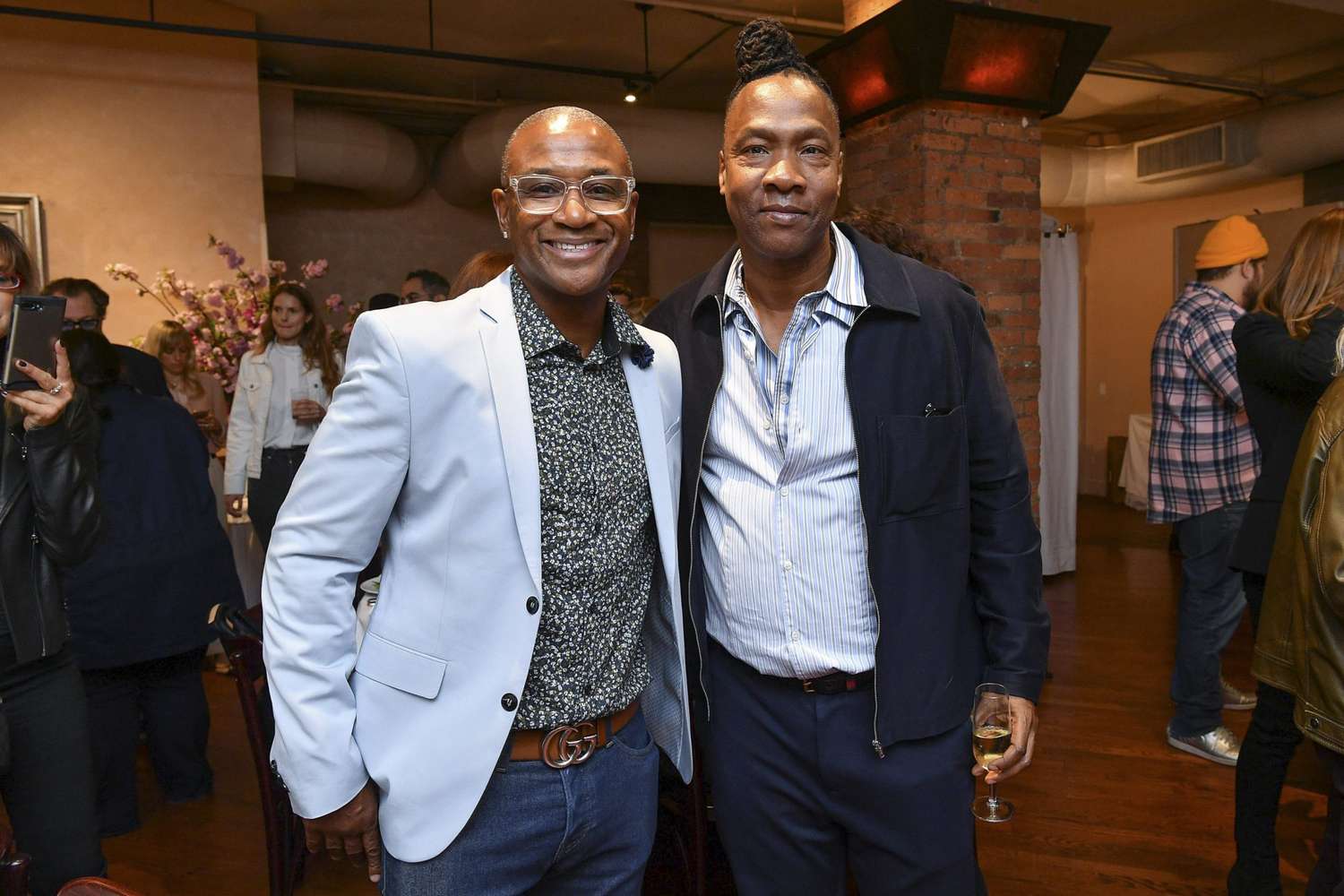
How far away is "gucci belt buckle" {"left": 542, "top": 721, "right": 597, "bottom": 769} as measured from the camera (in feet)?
4.50

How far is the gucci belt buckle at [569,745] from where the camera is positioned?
4.50ft

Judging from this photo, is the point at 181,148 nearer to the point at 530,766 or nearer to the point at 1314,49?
the point at 530,766

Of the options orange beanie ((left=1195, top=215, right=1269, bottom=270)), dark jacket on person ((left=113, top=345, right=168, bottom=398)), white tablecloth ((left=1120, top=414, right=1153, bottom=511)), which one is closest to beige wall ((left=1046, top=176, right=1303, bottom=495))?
white tablecloth ((left=1120, top=414, right=1153, bottom=511))

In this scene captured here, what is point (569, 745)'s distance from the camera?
1.39 metres

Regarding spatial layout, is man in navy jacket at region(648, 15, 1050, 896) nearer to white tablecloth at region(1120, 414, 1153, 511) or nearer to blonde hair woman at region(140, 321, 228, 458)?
blonde hair woman at region(140, 321, 228, 458)

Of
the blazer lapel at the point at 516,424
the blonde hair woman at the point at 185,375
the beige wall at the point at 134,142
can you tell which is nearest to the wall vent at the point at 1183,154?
the beige wall at the point at 134,142

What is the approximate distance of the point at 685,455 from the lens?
5.53 feet

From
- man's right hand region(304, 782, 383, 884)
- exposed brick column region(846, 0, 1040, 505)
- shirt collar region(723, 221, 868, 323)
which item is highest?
exposed brick column region(846, 0, 1040, 505)

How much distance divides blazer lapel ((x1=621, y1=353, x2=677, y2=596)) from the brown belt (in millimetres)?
254

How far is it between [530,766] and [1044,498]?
552 centimetres

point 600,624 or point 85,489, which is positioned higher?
point 85,489

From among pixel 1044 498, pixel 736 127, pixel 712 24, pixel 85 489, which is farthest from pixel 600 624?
pixel 712 24

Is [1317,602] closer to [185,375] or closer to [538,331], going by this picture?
[538,331]

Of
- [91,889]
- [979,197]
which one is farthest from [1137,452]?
[91,889]
